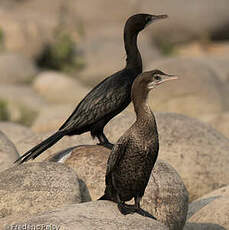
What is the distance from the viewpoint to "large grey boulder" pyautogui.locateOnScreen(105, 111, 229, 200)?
1055cm

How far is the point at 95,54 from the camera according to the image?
81.9ft

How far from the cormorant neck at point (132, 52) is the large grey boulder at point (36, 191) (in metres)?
1.69

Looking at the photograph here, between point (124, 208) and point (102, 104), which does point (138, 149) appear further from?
point (102, 104)

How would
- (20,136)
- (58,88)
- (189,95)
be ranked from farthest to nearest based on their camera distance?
(58,88)
(189,95)
(20,136)

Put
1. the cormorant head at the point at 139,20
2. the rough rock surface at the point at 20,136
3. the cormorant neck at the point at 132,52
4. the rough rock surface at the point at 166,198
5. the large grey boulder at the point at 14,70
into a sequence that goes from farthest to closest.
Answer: the large grey boulder at the point at 14,70 → the rough rock surface at the point at 20,136 → the cormorant head at the point at 139,20 → the cormorant neck at the point at 132,52 → the rough rock surface at the point at 166,198

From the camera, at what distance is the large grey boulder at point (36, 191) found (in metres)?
8.12

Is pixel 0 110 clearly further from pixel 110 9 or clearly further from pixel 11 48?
pixel 110 9

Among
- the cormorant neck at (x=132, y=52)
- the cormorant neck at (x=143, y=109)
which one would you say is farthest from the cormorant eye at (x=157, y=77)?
the cormorant neck at (x=132, y=52)

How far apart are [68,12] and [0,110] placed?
489 inches

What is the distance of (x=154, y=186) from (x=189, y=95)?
7.82 m

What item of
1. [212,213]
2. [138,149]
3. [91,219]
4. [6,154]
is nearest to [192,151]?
[212,213]

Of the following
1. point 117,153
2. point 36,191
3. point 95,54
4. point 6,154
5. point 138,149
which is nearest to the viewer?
point 138,149

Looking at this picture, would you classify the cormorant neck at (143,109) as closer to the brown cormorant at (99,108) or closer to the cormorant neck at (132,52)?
the brown cormorant at (99,108)

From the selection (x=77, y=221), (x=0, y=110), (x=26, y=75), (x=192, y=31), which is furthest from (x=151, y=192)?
(x=192, y=31)
